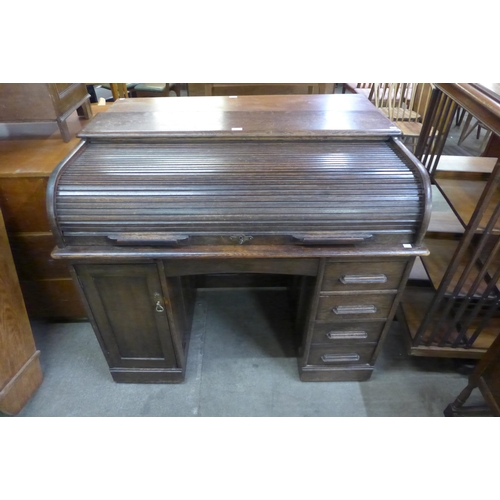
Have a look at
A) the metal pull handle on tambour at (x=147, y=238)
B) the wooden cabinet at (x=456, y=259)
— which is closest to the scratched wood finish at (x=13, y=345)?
the metal pull handle on tambour at (x=147, y=238)

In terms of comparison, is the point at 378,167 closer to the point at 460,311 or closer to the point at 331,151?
the point at 331,151

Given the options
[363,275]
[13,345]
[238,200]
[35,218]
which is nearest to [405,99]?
[363,275]

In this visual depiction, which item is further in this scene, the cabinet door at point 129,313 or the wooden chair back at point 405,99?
the wooden chair back at point 405,99

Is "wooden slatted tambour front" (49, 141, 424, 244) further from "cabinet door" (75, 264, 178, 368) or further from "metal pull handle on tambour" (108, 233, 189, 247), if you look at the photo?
"cabinet door" (75, 264, 178, 368)

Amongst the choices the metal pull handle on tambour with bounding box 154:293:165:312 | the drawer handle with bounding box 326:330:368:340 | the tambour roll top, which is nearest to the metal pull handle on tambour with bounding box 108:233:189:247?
the tambour roll top

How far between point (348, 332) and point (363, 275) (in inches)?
11.8

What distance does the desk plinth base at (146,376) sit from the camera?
61.7 inches

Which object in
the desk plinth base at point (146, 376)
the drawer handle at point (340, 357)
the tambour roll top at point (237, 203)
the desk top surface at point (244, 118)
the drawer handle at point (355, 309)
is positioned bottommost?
the desk plinth base at point (146, 376)

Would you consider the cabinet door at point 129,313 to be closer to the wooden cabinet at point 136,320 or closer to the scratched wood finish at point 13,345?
the wooden cabinet at point 136,320

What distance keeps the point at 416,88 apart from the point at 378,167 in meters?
2.31

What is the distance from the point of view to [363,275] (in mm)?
1218

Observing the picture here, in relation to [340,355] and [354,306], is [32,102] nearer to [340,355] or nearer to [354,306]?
[354,306]

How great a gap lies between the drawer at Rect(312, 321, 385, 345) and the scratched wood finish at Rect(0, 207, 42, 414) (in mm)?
1200

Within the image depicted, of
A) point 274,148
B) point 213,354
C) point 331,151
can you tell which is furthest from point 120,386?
point 331,151
